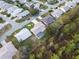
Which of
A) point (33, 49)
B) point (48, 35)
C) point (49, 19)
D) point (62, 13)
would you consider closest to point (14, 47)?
point (33, 49)

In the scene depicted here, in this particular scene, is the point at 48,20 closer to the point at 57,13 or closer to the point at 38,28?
the point at 38,28

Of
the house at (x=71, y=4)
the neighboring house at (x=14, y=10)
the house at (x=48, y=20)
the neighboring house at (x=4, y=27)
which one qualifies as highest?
the house at (x=71, y=4)

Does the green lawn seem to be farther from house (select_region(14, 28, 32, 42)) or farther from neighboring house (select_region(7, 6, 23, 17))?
neighboring house (select_region(7, 6, 23, 17))

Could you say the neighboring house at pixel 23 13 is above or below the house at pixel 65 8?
below

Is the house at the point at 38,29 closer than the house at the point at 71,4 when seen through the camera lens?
Yes

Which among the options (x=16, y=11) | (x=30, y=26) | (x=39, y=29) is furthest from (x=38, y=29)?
(x=16, y=11)

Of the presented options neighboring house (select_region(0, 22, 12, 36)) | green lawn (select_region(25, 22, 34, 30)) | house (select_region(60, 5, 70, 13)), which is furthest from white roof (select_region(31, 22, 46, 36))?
house (select_region(60, 5, 70, 13))

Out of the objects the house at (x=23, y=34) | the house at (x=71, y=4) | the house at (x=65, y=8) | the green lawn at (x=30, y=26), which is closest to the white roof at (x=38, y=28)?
the green lawn at (x=30, y=26)

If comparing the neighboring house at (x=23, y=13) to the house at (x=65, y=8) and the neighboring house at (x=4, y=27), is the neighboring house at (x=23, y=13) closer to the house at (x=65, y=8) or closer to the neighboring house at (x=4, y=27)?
the neighboring house at (x=4, y=27)
